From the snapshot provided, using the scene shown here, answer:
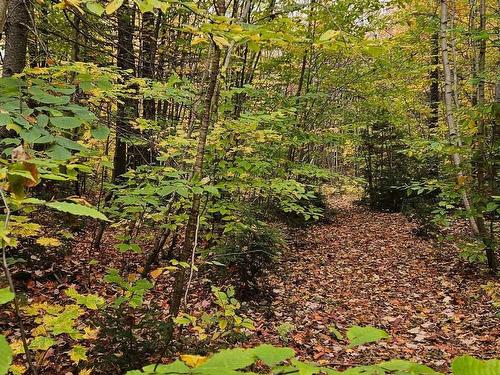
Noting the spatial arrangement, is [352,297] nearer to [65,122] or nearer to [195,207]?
[195,207]

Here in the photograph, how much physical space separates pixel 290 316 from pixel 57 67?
4.27 metres

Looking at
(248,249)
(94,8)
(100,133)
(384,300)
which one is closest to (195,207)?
(100,133)

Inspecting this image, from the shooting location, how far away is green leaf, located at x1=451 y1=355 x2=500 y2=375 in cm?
70

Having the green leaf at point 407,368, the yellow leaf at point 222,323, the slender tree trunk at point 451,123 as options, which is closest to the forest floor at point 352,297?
the yellow leaf at point 222,323

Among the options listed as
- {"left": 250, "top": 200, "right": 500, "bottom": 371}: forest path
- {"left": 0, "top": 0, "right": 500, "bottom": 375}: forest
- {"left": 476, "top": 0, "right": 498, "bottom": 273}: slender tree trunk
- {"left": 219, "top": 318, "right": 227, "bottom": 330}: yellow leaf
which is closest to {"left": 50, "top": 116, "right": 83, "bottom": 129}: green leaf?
{"left": 0, "top": 0, "right": 500, "bottom": 375}: forest

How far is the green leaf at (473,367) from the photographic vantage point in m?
0.70

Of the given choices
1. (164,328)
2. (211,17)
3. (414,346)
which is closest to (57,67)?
(211,17)

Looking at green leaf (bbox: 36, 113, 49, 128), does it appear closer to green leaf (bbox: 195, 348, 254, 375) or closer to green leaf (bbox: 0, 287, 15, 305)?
green leaf (bbox: 0, 287, 15, 305)

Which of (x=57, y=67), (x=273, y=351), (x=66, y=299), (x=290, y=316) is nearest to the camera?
(x=273, y=351)

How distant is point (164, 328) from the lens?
3350 mm

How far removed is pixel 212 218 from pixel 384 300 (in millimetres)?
3108

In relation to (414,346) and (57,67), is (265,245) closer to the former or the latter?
(414,346)

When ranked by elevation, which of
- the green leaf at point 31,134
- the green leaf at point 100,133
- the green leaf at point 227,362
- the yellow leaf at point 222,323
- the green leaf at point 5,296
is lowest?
the yellow leaf at point 222,323

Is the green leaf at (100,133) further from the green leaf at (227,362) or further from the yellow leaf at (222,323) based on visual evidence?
the yellow leaf at (222,323)
